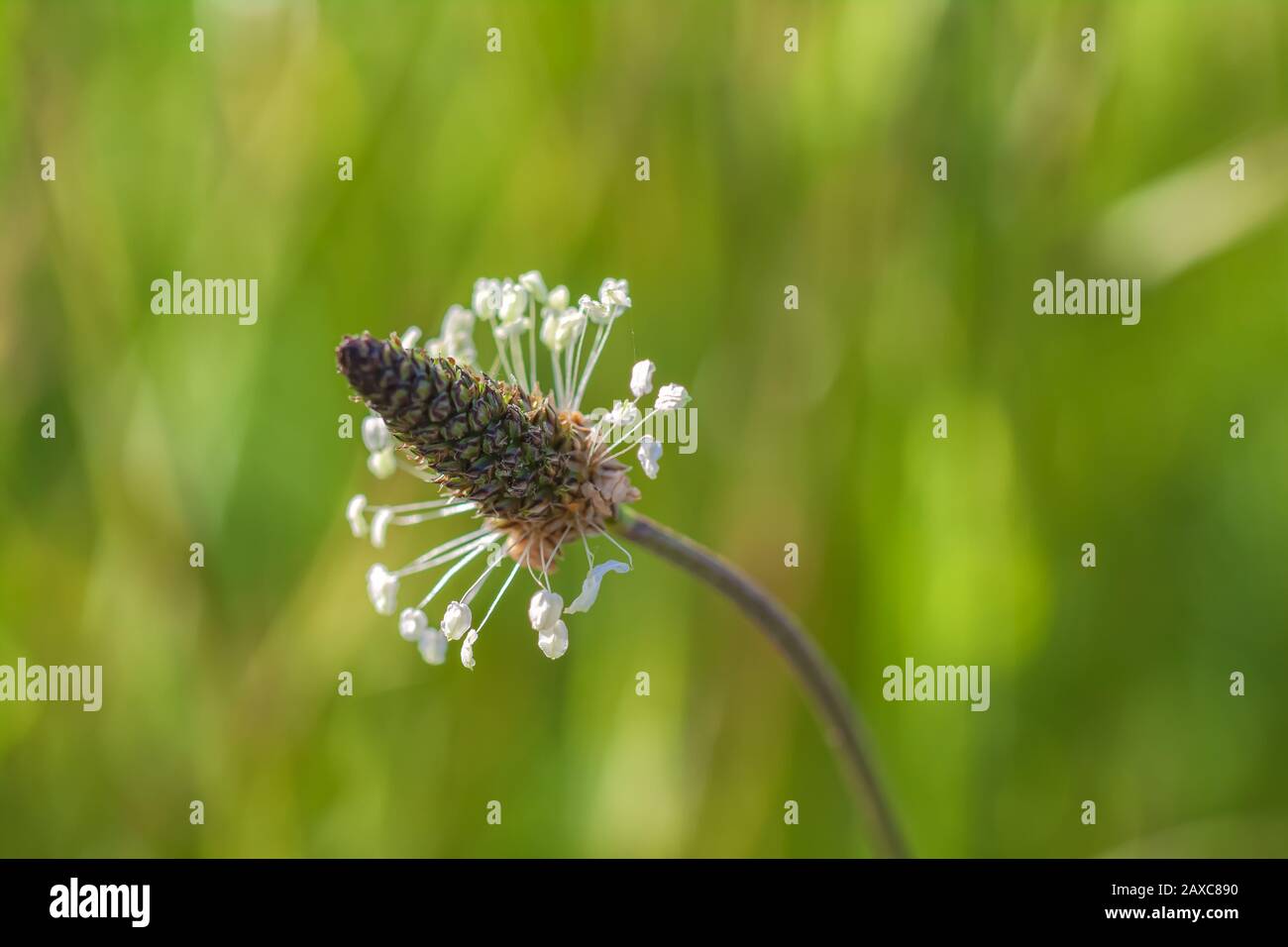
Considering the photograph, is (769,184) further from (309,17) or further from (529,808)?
(529,808)

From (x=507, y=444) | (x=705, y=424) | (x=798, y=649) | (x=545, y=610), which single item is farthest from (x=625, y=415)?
(x=705, y=424)

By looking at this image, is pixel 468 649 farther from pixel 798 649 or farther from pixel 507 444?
pixel 798 649

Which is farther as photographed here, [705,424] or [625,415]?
[705,424]

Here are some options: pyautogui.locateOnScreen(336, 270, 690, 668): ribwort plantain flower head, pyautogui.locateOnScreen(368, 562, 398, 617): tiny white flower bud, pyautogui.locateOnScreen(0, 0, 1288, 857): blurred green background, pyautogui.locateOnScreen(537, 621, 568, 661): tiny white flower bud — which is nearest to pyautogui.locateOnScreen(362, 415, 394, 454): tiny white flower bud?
pyautogui.locateOnScreen(336, 270, 690, 668): ribwort plantain flower head

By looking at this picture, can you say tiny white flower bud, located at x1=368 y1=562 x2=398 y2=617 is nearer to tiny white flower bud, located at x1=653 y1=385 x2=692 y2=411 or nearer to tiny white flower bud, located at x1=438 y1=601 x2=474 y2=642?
tiny white flower bud, located at x1=438 y1=601 x2=474 y2=642

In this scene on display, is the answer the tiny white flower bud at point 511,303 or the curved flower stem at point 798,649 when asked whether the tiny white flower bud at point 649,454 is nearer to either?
the curved flower stem at point 798,649

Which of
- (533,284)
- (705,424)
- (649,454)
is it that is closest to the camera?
(649,454)

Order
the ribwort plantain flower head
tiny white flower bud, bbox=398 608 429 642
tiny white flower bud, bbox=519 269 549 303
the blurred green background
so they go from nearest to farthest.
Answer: the ribwort plantain flower head, tiny white flower bud, bbox=398 608 429 642, tiny white flower bud, bbox=519 269 549 303, the blurred green background
